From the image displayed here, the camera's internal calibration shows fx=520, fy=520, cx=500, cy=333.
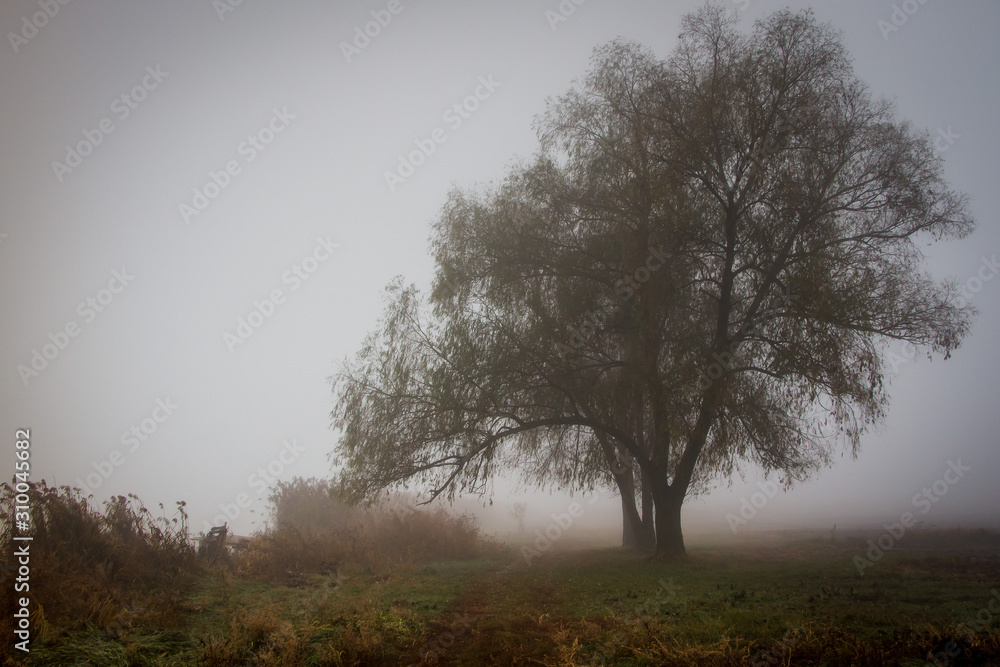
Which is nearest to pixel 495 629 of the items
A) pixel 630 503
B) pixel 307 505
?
pixel 630 503

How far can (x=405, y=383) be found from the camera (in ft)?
52.2

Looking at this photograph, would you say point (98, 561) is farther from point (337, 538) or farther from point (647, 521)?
point (647, 521)

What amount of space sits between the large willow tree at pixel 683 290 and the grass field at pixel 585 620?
3.83m

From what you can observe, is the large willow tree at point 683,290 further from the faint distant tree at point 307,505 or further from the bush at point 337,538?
the faint distant tree at point 307,505

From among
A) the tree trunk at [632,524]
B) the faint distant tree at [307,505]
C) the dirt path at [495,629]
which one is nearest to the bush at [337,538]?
the faint distant tree at [307,505]

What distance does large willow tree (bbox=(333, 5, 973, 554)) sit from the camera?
14.1 meters

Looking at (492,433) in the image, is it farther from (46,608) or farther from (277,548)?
(46,608)

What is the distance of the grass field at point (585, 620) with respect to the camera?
5988mm

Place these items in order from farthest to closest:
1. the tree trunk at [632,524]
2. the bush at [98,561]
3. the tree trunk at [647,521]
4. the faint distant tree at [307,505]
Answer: the faint distant tree at [307,505] → the tree trunk at [632,524] → the tree trunk at [647,521] → the bush at [98,561]

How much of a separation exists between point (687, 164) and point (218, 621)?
14802 mm

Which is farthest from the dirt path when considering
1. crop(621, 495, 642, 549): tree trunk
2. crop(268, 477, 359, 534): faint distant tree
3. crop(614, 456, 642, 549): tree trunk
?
crop(268, 477, 359, 534): faint distant tree

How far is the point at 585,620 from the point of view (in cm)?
776

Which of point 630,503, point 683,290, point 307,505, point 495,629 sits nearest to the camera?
point 495,629

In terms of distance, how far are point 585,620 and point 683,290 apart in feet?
34.4
